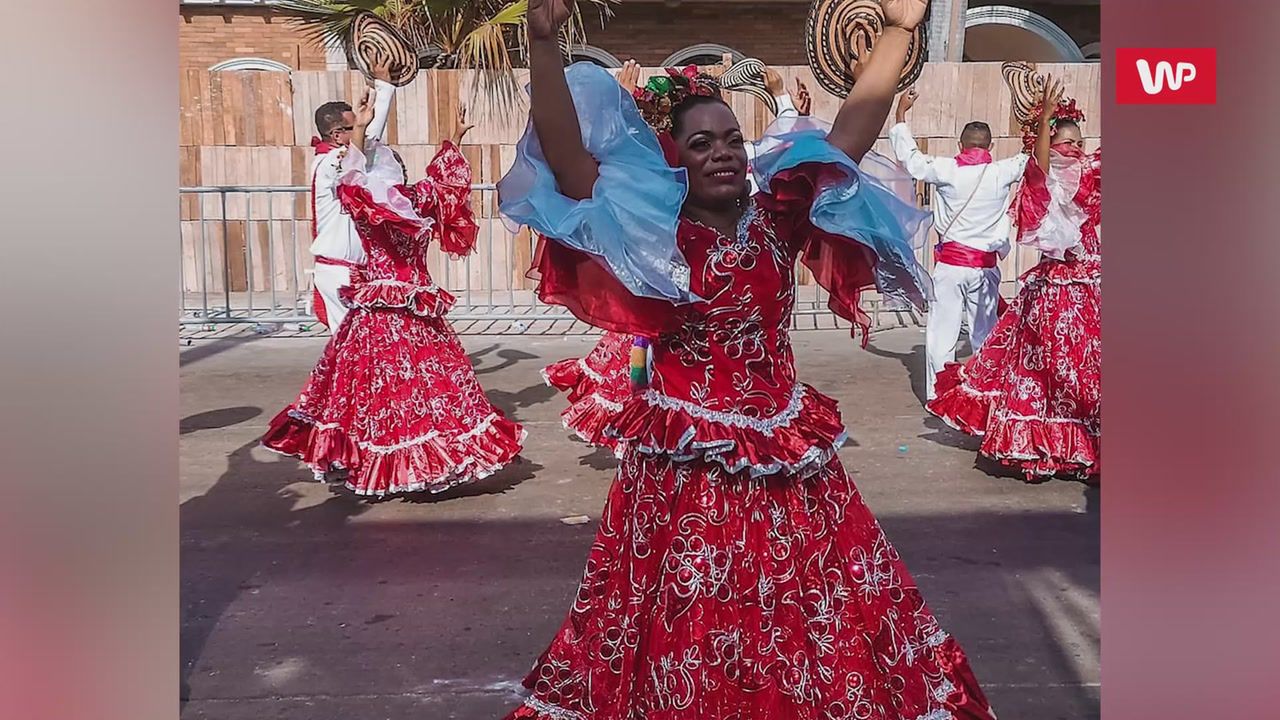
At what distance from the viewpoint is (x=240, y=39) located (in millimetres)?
19469

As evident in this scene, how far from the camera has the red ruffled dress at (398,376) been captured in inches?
248

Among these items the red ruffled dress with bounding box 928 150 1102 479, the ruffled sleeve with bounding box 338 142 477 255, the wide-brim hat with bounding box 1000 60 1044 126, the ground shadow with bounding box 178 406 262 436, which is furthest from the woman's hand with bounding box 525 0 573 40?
the ground shadow with bounding box 178 406 262 436

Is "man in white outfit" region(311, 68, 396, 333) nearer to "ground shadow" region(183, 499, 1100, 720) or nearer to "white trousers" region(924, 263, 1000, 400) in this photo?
"ground shadow" region(183, 499, 1100, 720)

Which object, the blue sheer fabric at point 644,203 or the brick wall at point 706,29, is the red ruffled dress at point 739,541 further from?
the brick wall at point 706,29

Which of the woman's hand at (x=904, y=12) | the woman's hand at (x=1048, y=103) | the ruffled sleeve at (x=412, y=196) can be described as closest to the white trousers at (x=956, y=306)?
the woman's hand at (x=1048, y=103)

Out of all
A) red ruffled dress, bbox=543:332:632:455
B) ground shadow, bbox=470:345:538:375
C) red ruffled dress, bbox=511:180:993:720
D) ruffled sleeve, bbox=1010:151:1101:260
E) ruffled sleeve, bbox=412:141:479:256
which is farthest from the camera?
ground shadow, bbox=470:345:538:375

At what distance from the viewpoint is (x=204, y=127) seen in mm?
16172

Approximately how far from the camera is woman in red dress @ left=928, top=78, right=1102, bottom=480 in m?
6.67

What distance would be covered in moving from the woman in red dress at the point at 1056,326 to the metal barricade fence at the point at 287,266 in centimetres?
687

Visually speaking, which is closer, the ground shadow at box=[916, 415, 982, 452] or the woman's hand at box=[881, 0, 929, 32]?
the woman's hand at box=[881, 0, 929, 32]

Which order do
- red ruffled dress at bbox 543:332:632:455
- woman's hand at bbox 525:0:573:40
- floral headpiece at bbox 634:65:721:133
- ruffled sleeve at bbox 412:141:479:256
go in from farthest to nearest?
red ruffled dress at bbox 543:332:632:455 → ruffled sleeve at bbox 412:141:479:256 → floral headpiece at bbox 634:65:721:133 → woman's hand at bbox 525:0:573:40
